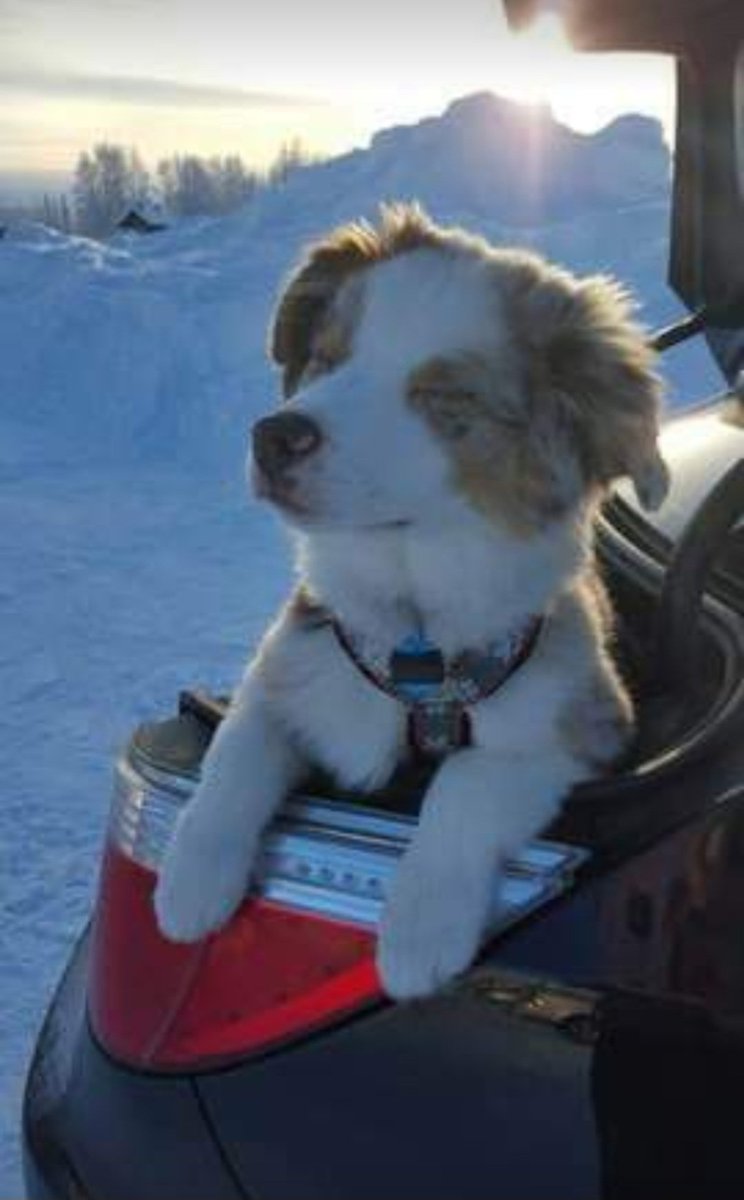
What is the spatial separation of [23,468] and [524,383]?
8.54m

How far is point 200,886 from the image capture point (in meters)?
2.31

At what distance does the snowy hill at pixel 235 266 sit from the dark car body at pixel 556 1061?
7.91 m

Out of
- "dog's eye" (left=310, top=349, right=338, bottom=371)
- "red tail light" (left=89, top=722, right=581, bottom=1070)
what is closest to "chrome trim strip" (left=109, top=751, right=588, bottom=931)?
"red tail light" (left=89, top=722, right=581, bottom=1070)

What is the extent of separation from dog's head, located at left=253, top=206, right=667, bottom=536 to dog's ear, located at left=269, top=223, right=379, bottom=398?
92 mm

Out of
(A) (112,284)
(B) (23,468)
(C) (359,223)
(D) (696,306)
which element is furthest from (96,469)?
(C) (359,223)

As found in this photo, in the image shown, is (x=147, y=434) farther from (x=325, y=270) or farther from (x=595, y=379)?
(x=595, y=379)

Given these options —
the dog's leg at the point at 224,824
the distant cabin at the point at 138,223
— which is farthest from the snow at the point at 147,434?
the dog's leg at the point at 224,824

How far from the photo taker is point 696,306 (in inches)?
182

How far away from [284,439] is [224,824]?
0.55 metres

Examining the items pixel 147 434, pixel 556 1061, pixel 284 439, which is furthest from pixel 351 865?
pixel 147 434

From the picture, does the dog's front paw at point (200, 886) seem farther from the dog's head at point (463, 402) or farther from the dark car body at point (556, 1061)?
the dog's head at point (463, 402)

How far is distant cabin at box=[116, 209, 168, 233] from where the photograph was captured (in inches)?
741

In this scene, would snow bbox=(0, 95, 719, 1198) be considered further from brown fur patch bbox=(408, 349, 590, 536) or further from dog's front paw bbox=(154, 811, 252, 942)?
brown fur patch bbox=(408, 349, 590, 536)

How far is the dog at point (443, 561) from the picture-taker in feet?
7.95
